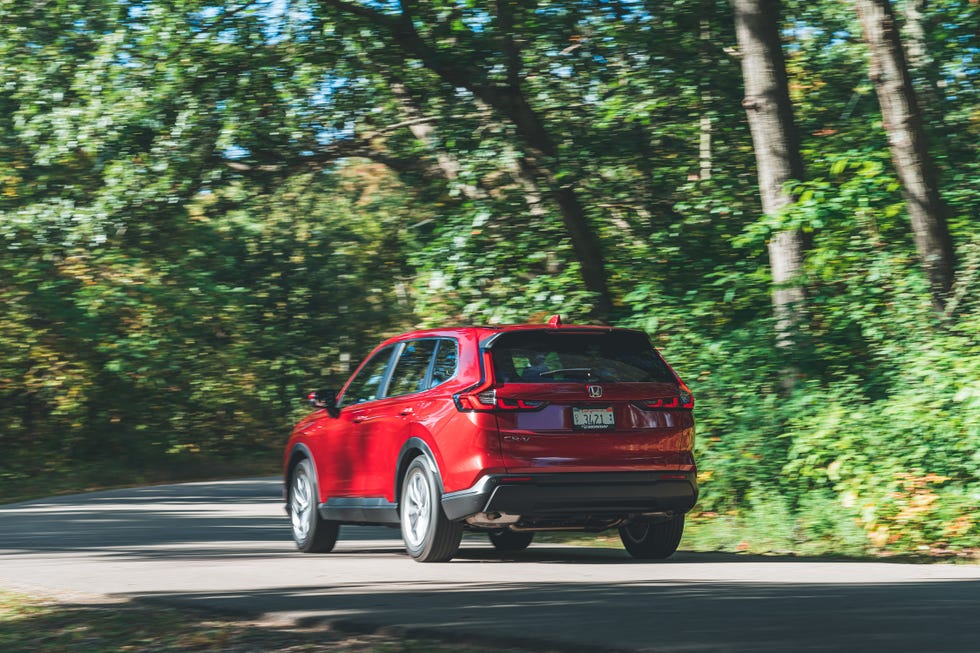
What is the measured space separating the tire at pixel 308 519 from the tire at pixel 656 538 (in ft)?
8.91

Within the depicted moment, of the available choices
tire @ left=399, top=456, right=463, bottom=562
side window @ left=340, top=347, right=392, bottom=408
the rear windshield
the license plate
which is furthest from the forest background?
side window @ left=340, top=347, right=392, bottom=408

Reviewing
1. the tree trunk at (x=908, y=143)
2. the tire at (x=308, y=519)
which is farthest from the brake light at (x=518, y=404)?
the tree trunk at (x=908, y=143)

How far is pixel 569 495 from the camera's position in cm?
1046

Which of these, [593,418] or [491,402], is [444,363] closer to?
[491,402]

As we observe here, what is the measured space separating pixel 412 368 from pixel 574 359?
4.99ft

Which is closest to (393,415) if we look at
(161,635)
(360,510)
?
(360,510)

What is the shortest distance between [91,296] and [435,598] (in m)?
18.4

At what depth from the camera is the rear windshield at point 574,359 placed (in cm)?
1068

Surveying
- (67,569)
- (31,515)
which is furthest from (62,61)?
(67,569)

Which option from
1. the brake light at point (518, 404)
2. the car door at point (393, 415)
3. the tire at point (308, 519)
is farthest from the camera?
the tire at point (308, 519)

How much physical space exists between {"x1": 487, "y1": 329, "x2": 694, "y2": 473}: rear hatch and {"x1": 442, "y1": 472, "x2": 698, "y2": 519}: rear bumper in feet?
0.27

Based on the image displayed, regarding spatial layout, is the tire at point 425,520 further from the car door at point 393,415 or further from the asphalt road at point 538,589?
the car door at point 393,415

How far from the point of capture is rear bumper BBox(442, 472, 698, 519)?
34.0ft

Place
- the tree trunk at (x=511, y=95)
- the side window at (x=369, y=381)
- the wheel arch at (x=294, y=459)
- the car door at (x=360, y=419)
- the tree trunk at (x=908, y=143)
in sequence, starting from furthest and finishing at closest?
the tree trunk at (x=511, y=95) → the tree trunk at (x=908, y=143) → the wheel arch at (x=294, y=459) → the side window at (x=369, y=381) → the car door at (x=360, y=419)
